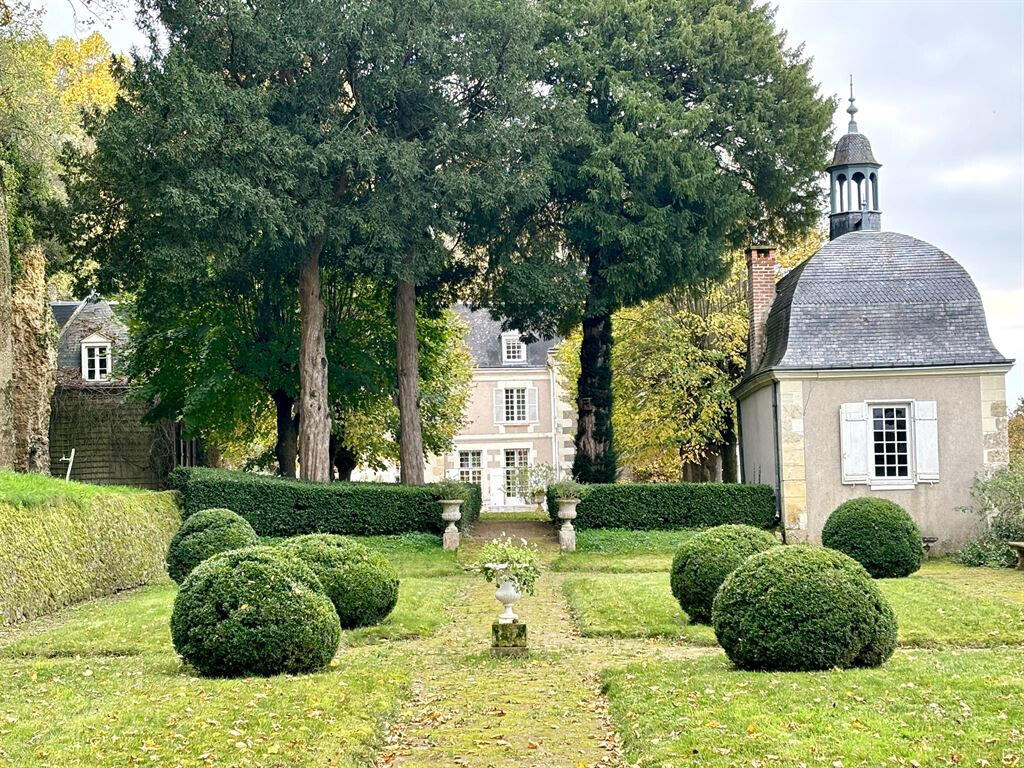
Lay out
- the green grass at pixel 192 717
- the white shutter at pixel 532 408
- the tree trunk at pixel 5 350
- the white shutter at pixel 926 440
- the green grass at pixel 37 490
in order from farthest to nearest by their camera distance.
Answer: the white shutter at pixel 532 408 → the tree trunk at pixel 5 350 → the white shutter at pixel 926 440 → the green grass at pixel 37 490 → the green grass at pixel 192 717

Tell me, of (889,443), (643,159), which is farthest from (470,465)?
(889,443)

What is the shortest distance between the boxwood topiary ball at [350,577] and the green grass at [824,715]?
166 inches

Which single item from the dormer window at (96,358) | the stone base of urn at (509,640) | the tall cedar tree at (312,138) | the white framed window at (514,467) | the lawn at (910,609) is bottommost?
the lawn at (910,609)

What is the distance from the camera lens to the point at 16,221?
2647cm

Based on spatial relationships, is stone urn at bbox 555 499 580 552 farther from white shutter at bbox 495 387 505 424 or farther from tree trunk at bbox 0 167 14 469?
white shutter at bbox 495 387 505 424

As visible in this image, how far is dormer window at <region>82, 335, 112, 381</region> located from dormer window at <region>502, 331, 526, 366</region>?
45.7ft

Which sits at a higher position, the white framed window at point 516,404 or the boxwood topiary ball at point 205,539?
the white framed window at point 516,404

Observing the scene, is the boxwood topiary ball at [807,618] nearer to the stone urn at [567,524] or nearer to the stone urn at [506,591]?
the stone urn at [506,591]

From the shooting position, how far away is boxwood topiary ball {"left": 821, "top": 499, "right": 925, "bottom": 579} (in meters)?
18.6

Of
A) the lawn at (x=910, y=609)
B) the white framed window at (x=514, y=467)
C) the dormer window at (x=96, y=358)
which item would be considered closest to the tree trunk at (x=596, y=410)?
the lawn at (x=910, y=609)

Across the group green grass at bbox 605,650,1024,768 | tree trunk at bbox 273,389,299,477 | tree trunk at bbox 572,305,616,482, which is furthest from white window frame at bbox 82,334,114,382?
green grass at bbox 605,650,1024,768

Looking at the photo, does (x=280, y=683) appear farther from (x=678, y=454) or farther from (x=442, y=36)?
(x=678, y=454)

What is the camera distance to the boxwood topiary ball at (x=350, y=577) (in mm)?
13789

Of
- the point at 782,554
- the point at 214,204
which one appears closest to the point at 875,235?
the point at 214,204
